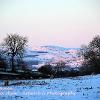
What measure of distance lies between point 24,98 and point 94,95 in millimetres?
4977

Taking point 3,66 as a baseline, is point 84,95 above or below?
below

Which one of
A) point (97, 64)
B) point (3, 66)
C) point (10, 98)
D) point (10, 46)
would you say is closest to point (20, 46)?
point (10, 46)

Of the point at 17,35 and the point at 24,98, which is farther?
the point at 17,35

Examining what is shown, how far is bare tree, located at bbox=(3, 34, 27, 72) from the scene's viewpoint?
8425 centimetres

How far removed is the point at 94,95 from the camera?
67.8ft

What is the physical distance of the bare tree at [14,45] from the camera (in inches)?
3317

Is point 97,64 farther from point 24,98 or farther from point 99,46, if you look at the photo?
point 24,98

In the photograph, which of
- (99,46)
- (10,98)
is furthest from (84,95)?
(99,46)

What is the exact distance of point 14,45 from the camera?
85188mm

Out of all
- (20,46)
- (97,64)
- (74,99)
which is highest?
(20,46)

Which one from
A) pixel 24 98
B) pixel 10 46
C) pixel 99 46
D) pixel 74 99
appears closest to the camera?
pixel 74 99

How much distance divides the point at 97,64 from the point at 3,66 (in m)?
30.2

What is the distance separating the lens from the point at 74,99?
19719mm

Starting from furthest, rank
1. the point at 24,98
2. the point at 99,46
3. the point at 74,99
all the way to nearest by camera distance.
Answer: the point at 99,46 < the point at 24,98 < the point at 74,99
